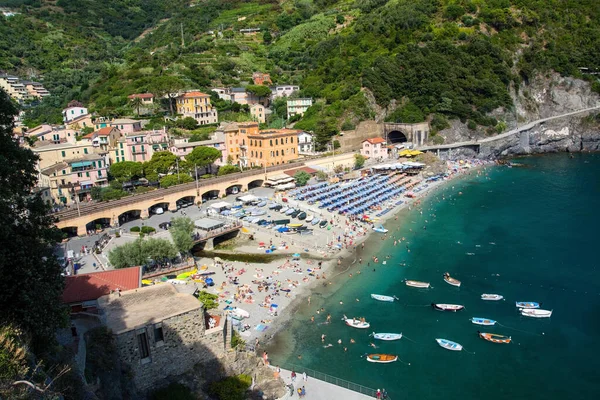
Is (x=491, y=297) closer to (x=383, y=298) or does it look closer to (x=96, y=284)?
(x=383, y=298)

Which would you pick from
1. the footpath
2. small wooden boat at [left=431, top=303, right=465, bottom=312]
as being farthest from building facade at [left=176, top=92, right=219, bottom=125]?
the footpath

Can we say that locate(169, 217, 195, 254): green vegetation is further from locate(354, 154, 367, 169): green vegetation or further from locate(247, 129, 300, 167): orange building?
locate(354, 154, 367, 169): green vegetation

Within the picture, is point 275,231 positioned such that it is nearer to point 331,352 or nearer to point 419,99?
point 331,352

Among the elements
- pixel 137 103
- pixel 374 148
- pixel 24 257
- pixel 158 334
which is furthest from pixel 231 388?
pixel 137 103

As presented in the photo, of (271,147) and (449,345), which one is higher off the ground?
(271,147)

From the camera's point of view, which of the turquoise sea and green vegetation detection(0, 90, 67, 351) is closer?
green vegetation detection(0, 90, 67, 351)

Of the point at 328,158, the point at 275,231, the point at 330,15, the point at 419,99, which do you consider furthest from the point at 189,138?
the point at 330,15
